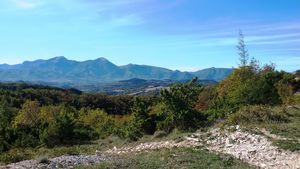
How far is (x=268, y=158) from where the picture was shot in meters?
19.0

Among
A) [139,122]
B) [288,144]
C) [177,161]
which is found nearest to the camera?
[177,161]

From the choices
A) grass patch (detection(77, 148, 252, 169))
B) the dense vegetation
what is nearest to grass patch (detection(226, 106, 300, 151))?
the dense vegetation

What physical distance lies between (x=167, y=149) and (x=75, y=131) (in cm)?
1947

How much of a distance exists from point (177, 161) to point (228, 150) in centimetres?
408

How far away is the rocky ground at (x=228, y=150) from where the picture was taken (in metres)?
18.1

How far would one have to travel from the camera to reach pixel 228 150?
21.4m

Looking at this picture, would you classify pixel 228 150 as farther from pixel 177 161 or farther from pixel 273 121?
pixel 273 121

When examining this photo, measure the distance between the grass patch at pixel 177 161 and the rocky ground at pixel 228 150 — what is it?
3.46ft

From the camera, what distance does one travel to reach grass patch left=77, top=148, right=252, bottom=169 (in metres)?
17.4

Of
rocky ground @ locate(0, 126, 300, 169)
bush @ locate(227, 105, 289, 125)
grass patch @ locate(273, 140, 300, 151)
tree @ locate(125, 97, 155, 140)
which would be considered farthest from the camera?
tree @ locate(125, 97, 155, 140)

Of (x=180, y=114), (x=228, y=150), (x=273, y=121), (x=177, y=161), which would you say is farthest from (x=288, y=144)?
(x=180, y=114)

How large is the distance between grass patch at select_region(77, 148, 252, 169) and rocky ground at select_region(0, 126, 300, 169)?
1053 mm

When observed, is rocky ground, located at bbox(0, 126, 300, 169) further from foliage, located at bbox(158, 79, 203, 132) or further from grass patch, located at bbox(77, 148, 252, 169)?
foliage, located at bbox(158, 79, 203, 132)

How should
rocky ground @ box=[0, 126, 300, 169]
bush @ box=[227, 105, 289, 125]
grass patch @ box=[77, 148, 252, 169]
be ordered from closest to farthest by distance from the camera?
grass patch @ box=[77, 148, 252, 169]
rocky ground @ box=[0, 126, 300, 169]
bush @ box=[227, 105, 289, 125]
